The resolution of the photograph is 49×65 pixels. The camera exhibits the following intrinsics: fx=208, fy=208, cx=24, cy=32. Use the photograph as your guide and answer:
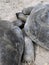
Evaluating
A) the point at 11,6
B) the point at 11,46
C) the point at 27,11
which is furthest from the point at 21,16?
the point at 11,46

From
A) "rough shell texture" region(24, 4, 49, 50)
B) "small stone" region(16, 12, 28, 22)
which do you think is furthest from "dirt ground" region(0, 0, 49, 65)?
"rough shell texture" region(24, 4, 49, 50)

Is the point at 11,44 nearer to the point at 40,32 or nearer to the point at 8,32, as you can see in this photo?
the point at 8,32

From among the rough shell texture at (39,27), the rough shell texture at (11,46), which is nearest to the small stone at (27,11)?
the rough shell texture at (39,27)

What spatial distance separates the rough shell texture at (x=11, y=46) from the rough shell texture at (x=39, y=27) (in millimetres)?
109

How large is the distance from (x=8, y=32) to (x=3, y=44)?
20 cm

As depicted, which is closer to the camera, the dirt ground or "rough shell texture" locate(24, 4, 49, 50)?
"rough shell texture" locate(24, 4, 49, 50)

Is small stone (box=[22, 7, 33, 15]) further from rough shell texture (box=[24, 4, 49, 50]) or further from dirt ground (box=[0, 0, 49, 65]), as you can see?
rough shell texture (box=[24, 4, 49, 50])

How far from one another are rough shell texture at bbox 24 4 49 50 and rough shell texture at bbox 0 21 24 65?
0.36ft

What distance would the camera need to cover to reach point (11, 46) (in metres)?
1.74

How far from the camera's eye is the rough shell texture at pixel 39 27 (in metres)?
1.94

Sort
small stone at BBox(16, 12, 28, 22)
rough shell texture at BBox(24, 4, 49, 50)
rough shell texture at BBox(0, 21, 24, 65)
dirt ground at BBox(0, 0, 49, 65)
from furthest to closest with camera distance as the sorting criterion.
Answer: dirt ground at BBox(0, 0, 49, 65) < small stone at BBox(16, 12, 28, 22) < rough shell texture at BBox(24, 4, 49, 50) < rough shell texture at BBox(0, 21, 24, 65)

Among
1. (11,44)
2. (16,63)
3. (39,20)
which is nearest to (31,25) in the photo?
(39,20)

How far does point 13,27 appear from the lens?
204cm

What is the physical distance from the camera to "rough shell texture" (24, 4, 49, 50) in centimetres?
194
